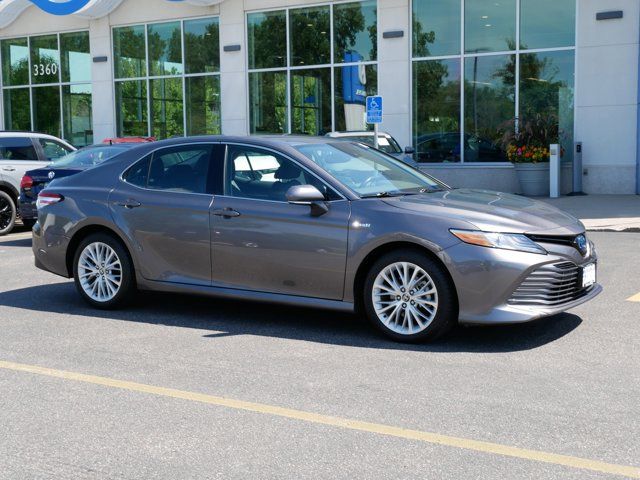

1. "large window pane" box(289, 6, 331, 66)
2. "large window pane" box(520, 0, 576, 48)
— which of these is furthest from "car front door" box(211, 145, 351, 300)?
"large window pane" box(289, 6, 331, 66)

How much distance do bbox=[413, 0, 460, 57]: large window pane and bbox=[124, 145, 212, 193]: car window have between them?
50.1 feet

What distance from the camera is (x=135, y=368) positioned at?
19.6ft

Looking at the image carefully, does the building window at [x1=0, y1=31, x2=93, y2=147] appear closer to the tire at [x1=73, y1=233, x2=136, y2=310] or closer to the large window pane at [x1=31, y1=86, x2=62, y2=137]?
the large window pane at [x1=31, y1=86, x2=62, y2=137]

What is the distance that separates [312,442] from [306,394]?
2.79ft

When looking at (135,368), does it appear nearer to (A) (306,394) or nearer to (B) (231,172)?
(A) (306,394)

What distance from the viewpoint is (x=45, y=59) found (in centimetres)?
2883

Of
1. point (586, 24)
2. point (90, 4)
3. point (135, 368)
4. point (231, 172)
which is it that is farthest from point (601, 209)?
point (90, 4)

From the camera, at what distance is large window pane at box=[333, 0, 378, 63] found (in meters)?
22.9

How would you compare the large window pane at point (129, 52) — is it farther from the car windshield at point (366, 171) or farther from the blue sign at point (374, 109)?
the car windshield at point (366, 171)

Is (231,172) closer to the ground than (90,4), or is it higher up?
closer to the ground

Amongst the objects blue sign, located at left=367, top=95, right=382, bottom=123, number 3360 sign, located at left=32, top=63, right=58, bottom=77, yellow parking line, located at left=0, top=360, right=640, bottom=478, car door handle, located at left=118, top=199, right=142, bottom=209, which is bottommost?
yellow parking line, located at left=0, top=360, right=640, bottom=478

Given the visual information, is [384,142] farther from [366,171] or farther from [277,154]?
[277,154]

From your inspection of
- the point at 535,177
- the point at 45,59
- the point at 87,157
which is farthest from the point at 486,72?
the point at 45,59

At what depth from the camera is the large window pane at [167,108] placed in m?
26.3
